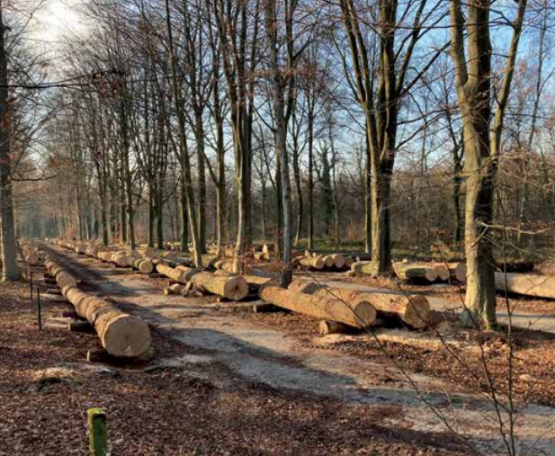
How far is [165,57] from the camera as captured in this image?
1939cm

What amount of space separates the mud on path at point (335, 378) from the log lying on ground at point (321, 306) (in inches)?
34.2

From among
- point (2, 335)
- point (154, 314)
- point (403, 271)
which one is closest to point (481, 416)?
point (2, 335)

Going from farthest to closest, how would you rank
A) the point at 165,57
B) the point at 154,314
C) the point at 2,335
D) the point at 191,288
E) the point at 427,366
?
the point at 165,57
the point at 191,288
the point at 154,314
the point at 2,335
the point at 427,366

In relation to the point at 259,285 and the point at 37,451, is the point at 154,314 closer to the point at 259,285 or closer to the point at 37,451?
the point at 259,285

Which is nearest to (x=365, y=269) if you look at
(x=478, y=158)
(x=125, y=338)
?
(x=478, y=158)

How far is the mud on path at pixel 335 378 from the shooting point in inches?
185

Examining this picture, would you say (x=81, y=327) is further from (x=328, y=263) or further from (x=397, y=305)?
(x=328, y=263)

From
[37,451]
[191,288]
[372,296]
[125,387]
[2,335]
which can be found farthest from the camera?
[191,288]

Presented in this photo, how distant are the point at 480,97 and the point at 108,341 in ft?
24.2

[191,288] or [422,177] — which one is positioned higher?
[422,177]

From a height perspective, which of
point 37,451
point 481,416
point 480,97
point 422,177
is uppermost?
point 480,97

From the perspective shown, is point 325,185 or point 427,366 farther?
point 325,185

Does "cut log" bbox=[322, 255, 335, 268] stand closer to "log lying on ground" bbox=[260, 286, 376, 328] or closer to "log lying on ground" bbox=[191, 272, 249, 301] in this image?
"log lying on ground" bbox=[191, 272, 249, 301]

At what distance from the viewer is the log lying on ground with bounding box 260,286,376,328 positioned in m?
8.76
